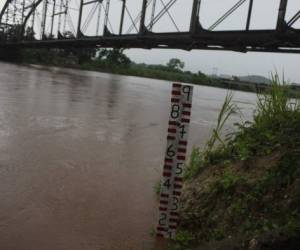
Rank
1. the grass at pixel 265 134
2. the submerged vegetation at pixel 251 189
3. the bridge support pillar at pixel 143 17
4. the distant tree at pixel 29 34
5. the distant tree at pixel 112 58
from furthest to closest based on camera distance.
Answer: the distant tree at pixel 112 58, the distant tree at pixel 29 34, the bridge support pillar at pixel 143 17, the grass at pixel 265 134, the submerged vegetation at pixel 251 189

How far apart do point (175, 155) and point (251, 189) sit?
0.79m

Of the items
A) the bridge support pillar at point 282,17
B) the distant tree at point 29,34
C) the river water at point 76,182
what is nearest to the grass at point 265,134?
the river water at point 76,182

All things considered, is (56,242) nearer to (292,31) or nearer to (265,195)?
(265,195)

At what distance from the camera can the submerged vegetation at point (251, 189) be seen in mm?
3480

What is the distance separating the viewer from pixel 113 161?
23.9 feet

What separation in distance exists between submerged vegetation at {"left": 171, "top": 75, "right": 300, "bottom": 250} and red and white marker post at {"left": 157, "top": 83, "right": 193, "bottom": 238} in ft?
0.88

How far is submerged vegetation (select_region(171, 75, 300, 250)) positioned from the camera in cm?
348

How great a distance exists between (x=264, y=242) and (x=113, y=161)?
4333mm

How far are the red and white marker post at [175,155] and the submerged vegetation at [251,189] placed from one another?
10.5 inches

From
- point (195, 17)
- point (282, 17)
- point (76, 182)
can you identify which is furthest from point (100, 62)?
point (76, 182)

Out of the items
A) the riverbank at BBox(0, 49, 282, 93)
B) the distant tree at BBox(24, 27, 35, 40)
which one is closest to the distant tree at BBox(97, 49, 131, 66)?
the riverbank at BBox(0, 49, 282, 93)

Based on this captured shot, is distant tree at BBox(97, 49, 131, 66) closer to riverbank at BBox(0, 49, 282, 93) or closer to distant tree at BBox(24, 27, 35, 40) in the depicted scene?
riverbank at BBox(0, 49, 282, 93)

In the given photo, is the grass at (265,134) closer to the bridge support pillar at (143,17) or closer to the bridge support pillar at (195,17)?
the bridge support pillar at (195,17)

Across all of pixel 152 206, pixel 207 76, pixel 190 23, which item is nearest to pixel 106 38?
pixel 190 23
